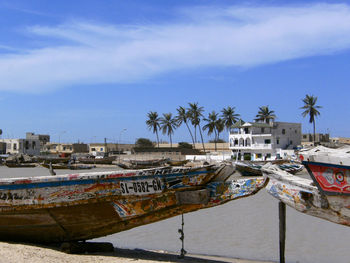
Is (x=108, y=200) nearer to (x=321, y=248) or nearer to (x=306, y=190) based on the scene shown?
(x=306, y=190)

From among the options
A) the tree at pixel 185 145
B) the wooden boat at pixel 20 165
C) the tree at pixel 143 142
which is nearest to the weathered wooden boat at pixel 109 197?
the wooden boat at pixel 20 165

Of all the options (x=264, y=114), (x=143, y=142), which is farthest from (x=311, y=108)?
(x=143, y=142)

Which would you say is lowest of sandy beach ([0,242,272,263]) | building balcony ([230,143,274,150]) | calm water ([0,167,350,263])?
calm water ([0,167,350,263])

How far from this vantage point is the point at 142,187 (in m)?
8.16

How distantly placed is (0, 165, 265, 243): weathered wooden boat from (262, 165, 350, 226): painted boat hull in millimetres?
483

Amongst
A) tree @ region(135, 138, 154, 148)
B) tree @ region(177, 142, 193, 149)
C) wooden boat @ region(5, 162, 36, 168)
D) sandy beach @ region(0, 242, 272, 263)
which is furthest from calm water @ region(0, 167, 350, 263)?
tree @ region(135, 138, 154, 148)

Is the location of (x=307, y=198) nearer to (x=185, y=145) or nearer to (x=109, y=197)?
(x=109, y=197)

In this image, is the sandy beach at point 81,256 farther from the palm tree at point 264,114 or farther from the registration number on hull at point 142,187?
the palm tree at point 264,114

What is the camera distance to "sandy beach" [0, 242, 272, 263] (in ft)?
24.5

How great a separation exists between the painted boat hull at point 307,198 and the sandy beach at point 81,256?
208cm

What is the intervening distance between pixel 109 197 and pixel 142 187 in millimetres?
692

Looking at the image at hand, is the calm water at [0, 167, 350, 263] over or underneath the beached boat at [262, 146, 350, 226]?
underneath

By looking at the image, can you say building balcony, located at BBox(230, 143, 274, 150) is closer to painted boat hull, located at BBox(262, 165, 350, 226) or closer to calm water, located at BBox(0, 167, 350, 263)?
calm water, located at BBox(0, 167, 350, 263)

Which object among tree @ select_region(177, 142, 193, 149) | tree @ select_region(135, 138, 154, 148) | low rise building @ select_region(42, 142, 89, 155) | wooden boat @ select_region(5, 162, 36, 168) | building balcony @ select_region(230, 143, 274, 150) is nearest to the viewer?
building balcony @ select_region(230, 143, 274, 150)
